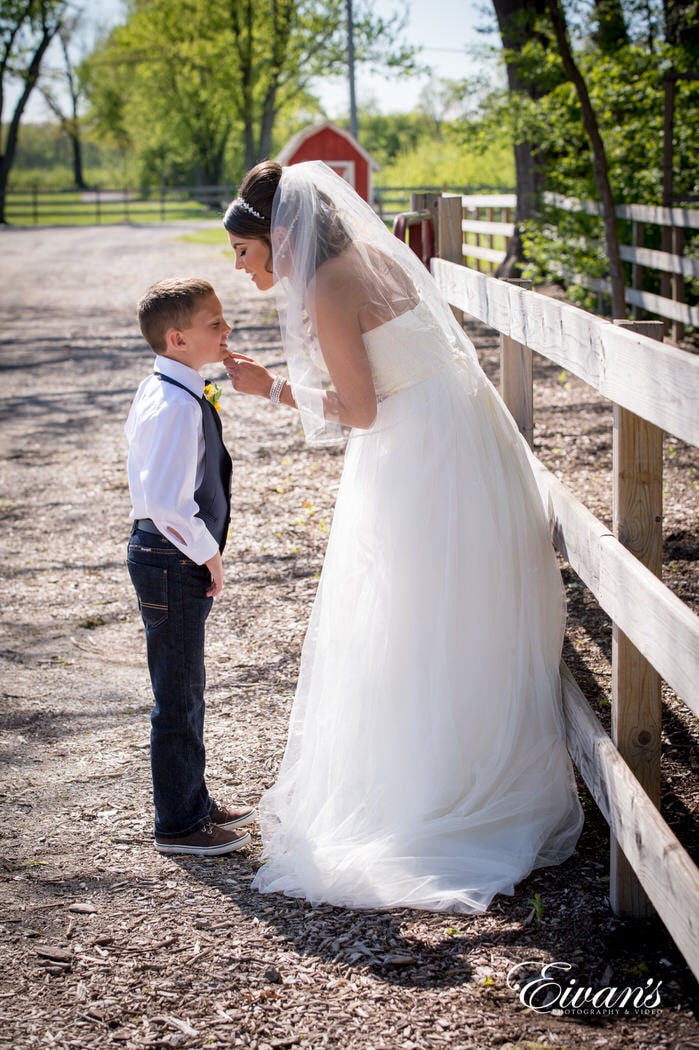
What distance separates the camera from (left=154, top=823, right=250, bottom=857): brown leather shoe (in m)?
3.29

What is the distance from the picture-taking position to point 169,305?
10.3 feet

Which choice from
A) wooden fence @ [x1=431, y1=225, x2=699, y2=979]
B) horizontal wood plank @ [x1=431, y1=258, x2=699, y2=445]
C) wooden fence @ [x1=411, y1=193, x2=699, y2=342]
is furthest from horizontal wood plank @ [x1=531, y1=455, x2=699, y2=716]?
wooden fence @ [x1=411, y1=193, x2=699, y2=342]

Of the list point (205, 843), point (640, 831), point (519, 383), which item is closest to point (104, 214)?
point (519, 383)

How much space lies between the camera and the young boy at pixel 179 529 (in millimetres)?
3023

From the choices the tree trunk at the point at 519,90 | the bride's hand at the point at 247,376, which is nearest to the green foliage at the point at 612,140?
the tree trunk at the point at 519,90

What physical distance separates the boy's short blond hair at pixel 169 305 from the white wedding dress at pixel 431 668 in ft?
1.82

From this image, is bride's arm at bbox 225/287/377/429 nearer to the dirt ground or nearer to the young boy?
the young boy

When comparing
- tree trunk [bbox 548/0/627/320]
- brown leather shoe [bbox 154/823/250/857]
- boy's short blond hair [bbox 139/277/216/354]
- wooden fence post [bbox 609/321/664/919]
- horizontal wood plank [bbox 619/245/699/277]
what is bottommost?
brown leather shoe [bbox 154/823/250/857]

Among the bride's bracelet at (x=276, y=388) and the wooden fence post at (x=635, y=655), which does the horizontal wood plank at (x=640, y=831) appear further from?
the bride's bracelet at (x=276, y=388)

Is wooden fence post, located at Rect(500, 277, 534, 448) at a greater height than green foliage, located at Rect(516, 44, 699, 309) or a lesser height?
lesser

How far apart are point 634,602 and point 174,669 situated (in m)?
1.42

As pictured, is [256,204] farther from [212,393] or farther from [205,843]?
[205,843]

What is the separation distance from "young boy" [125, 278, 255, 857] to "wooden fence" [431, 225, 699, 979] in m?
1.04

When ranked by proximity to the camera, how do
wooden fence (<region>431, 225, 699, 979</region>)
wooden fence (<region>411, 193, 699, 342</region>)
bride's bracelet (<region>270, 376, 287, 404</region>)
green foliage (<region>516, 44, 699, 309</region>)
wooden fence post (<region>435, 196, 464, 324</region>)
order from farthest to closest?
green foliage (<region>516, 44, 699, 309</region>)
wooden fence (<region>411, 193, 699, 342</region>)
wooden fence post (<region>435, 196, 464, 324</region>)
bride's bracelet (<region>270, 376, 287, 404</region>)
wooden fence (<region>431, 225, 699, 979</region>)
